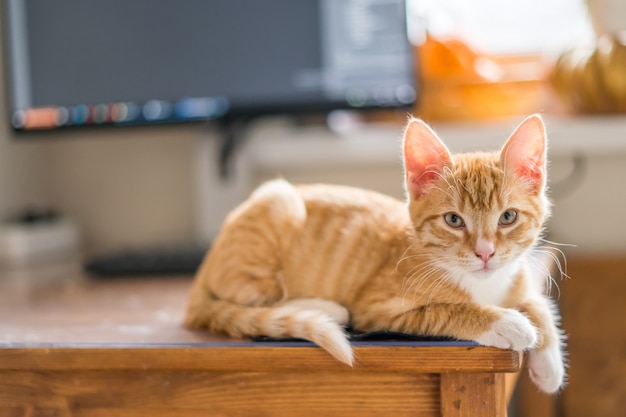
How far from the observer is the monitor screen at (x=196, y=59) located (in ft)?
4.95

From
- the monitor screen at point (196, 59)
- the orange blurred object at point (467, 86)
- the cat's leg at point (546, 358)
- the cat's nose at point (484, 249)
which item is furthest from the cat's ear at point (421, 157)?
the orange blurred object at point (467, 86)

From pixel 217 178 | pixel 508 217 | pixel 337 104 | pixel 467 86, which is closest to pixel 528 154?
pixel 508 217

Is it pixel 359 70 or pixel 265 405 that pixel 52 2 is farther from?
pixel 265 405

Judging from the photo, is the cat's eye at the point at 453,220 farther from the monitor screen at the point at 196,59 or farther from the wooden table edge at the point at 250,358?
the monitor screen at the point at 196,59

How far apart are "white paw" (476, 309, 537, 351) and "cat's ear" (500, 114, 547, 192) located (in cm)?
19

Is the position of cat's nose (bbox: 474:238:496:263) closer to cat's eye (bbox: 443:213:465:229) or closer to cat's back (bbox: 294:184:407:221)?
cat's eye (bbox: 443:213:465:229)

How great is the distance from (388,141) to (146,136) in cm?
61

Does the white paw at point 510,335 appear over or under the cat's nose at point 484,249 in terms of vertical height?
under

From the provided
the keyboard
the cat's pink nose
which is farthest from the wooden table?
the keyboard

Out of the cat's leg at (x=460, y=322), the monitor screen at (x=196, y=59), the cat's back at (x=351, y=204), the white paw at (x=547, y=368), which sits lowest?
the white paw at (x=547, y=368)

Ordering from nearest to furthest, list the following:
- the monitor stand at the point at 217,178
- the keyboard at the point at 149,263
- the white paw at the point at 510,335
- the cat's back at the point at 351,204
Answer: the white paw at the point at 510,335
the cat's back at the point at 351,204
the keyboard at the point at 149,263
the monitor stand at the point at 217,178

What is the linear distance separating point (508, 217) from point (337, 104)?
0.68 metres

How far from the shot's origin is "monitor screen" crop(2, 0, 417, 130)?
151 cm

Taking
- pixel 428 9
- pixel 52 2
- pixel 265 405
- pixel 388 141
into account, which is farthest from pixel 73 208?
pixel 265 405
